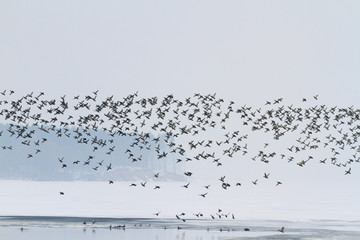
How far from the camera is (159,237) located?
8175cm

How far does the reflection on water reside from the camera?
8238cm

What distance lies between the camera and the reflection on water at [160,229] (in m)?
82.4

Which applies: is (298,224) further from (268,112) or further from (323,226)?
(268,112)

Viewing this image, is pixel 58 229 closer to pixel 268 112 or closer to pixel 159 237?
pixel 159 237

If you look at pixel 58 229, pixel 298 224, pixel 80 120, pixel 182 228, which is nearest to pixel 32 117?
pixel 80 120

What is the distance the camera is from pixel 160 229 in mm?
89500

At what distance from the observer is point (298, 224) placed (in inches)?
3976

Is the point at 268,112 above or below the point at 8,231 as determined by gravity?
above

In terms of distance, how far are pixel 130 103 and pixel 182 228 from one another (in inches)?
547

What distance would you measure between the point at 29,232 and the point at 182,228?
50.5 feet

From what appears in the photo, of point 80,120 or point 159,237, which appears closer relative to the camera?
point 159,237

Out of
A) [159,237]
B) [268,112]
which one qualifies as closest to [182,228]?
[159,237]

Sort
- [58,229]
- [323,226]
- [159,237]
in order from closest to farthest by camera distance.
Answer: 1. [159,237]
2. [58,229]
3. [323,226]

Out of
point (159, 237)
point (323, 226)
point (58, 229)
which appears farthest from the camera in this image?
point (323, 226)
